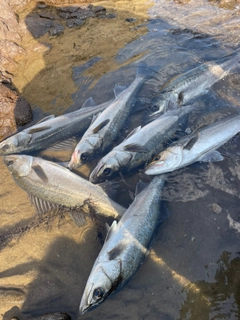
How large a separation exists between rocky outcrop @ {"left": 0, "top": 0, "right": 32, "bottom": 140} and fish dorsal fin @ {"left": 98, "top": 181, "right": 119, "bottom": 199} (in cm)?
229

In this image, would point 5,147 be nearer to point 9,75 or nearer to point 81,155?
point 81,155

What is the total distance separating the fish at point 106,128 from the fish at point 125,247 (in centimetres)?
104

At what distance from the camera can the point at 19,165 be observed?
4.01 meters

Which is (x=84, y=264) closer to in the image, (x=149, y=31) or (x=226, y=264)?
(x=226, y=264)

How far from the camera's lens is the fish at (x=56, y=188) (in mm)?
3723

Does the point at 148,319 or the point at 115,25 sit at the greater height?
the point at 115,25

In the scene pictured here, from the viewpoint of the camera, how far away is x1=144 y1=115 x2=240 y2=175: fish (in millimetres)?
3880

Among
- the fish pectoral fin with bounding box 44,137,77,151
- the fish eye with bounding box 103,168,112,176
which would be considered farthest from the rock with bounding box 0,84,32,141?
the fish eye with bounding box 103,168,112,176

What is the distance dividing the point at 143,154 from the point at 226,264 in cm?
193

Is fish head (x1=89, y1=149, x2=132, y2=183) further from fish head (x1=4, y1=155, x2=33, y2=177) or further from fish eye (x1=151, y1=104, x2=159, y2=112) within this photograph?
fish eye (x1=151, y1=104, x2=159, y2=112)

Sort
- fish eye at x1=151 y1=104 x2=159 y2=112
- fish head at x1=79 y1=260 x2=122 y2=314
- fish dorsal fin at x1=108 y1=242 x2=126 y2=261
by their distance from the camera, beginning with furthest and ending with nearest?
fish eye at x1=151 y1=104 x2=159 y2=112
fish dorsal fin at x1=108 y1=242 x2=126 y2=261
fish head at x1=79 y1=260 x2=122 y2=314

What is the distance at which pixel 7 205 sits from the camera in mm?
4020

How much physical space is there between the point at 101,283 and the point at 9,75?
17.6ft

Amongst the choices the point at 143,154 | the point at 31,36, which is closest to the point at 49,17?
the point at 31,36
